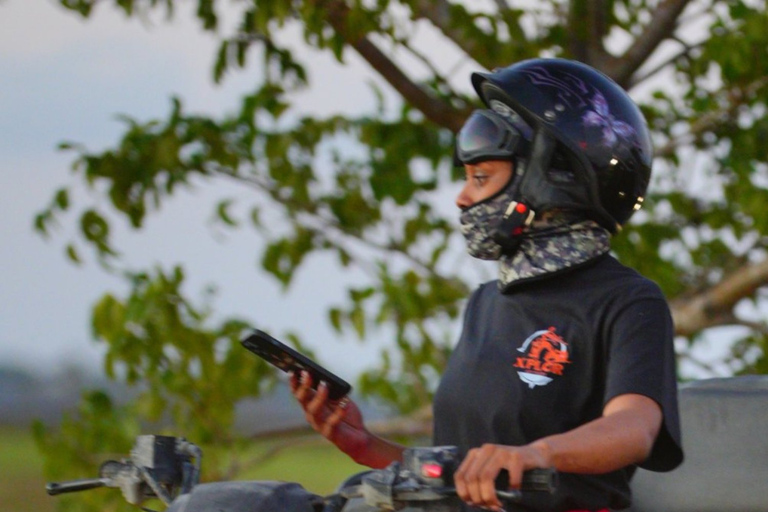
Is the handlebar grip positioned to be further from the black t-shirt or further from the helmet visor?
the helmet visor

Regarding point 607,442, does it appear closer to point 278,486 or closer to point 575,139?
point 278,486

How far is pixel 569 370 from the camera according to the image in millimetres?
2535

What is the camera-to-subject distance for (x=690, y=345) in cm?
670

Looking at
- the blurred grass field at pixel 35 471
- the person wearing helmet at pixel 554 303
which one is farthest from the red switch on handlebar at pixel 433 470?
the blurred grass field at pixel 35 471

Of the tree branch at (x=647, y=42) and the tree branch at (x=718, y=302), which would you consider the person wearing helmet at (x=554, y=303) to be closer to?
the tree branch at (x=647, y=42)

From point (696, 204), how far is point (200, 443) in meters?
2.94

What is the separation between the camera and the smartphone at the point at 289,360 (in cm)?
244

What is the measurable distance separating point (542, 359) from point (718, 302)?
167 inches

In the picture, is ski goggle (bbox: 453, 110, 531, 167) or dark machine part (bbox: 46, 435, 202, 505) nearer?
dark machine part (bbox: 46, 435, 202, 505)

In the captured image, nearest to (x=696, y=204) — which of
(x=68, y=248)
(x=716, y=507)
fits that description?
(x=68, y=248)

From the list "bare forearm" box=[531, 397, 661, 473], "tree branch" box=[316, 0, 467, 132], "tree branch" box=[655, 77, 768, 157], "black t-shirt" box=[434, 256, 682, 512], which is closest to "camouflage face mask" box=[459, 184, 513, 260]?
"black t-shirt" box=[434, 256, 682, 512]

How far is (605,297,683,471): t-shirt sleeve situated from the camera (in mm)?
2371

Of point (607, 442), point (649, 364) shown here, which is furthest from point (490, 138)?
point (607, 442)

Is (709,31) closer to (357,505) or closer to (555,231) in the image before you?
(555,231)
